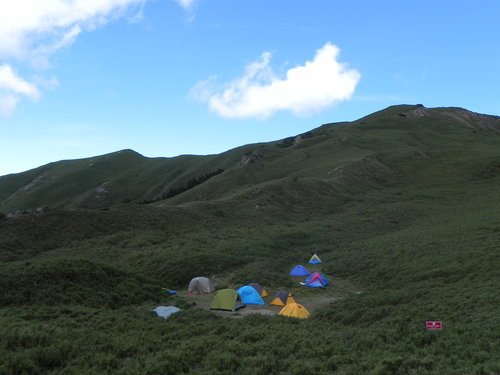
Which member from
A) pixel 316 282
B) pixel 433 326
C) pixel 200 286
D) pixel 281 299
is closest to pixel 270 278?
pixel 316 282

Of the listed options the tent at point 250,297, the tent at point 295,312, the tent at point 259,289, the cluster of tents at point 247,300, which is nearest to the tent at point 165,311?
the cluster of tents at point 247,300

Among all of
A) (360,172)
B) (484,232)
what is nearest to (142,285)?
(484,232)

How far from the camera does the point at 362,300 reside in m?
23.5

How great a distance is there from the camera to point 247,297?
87.2 ft

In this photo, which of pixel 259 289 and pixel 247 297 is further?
pixel 259 289

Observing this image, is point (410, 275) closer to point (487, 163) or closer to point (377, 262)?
point (377, 262)

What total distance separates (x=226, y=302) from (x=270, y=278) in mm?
6952

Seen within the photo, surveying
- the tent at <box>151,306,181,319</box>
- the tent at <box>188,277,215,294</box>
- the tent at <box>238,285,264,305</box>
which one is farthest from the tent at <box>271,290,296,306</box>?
the tent at <box>151,306,181,319</box>

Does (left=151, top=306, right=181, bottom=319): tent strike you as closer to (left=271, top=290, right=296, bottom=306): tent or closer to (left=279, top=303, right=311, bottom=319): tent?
(left=279, top=303, right=311, bottom=319): tent

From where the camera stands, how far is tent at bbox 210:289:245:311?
25.1 m

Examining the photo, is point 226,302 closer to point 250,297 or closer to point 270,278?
point 250,297

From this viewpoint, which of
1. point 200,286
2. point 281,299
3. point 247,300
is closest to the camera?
point 281,299

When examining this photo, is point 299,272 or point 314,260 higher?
point 314,260

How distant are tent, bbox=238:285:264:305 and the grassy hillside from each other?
2.79m
